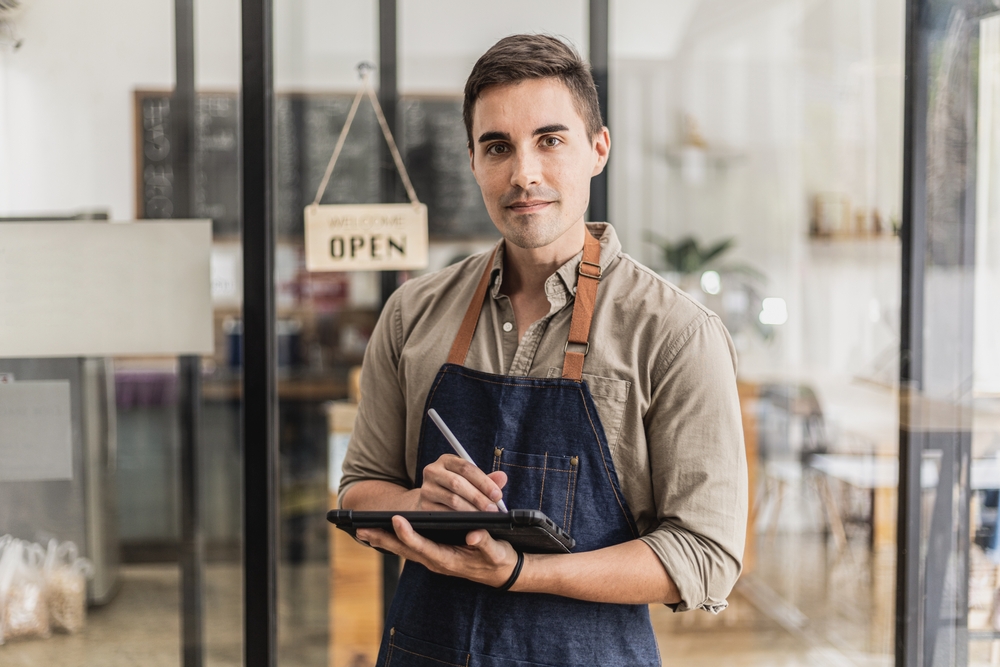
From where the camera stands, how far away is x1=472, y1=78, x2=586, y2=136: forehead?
1.19 m

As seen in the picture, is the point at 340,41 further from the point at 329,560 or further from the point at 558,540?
the point at 558,540

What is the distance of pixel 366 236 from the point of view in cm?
218

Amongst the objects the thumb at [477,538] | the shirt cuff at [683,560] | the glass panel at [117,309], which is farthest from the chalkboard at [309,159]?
the shirt cuff at [683,560]

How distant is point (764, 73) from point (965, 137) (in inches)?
93.5

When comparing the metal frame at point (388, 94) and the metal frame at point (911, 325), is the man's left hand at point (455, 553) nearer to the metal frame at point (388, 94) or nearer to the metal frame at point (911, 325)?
the metal frame at point (388, 94)

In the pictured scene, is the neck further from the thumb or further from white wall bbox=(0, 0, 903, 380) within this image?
white wall bbox=(0, 0, 903, 380)

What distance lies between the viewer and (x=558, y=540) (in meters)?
1.10

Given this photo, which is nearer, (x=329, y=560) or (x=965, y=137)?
(x=965, y=137)

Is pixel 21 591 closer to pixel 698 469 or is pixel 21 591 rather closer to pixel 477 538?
pixel 477 538

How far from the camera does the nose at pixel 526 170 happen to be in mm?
1185

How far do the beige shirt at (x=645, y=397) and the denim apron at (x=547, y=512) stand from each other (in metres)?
0.03

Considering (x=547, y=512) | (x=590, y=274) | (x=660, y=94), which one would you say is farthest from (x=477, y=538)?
(x=660, y=94)

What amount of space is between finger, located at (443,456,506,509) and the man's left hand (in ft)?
0.18

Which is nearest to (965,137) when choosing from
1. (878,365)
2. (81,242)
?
(878,365)
